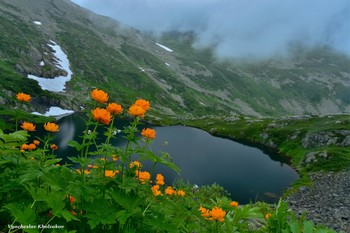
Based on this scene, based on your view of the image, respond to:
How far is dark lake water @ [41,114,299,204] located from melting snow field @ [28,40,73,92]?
52378mm

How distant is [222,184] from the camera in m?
45.4

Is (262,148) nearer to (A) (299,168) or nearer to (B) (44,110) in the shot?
(A) (299,168)

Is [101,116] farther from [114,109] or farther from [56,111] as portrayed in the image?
[56,111]

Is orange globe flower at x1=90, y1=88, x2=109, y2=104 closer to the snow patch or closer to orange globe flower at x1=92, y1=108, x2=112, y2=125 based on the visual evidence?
orange globe flower at x1=92, y1=108, x2=112, y2=125

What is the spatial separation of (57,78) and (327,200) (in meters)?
124

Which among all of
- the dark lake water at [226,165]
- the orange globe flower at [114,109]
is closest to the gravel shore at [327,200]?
the dark lake water at [226,165]

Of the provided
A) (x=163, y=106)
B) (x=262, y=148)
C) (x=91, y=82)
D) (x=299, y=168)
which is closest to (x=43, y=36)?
(x=91, y=82)

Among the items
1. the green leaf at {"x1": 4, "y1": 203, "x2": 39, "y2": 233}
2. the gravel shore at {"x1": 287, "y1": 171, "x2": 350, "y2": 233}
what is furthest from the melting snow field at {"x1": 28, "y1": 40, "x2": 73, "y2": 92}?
the green leaf at {"x1": 4, "y1": 203, "x2": 39, "y2": 233}

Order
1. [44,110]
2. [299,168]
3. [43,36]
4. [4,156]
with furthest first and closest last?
1. [43,36]
2. [44,110]
3. [299,168]
4. [4,156]

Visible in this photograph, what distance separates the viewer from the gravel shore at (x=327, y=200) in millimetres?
29219

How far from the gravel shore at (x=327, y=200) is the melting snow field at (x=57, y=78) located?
100 m

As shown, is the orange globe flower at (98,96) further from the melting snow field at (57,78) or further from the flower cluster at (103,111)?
the melting snow field at (57,78)

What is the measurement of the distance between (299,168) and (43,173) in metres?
57.5

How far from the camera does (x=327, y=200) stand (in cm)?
3772
